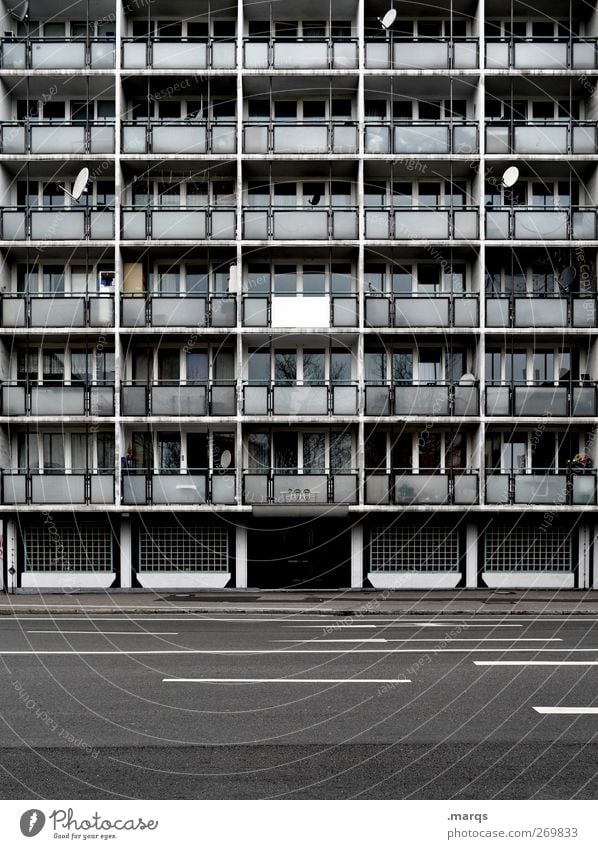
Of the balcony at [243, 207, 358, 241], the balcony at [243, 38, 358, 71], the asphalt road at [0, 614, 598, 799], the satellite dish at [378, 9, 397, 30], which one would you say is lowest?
the asphalt road at [0, 614, 598, 799]

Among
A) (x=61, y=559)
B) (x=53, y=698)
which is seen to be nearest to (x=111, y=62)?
(x=61, y=559)

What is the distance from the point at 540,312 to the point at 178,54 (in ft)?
46.1

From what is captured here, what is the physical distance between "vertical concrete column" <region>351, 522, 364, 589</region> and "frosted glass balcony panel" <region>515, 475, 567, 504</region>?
4975mm

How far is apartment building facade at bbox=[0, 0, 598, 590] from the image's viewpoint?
2659 cm

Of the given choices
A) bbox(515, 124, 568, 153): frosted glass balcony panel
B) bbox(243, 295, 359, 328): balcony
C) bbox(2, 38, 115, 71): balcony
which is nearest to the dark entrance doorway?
bbox(243, 295, 359, 328): balcony

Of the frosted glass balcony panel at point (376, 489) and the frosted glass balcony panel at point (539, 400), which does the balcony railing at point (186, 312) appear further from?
the frosted glass balcony panel at point (539, 400)

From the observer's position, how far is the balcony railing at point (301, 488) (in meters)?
26.3

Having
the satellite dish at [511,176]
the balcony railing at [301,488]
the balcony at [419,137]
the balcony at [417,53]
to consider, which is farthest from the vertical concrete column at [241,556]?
the balcony at [417,53]

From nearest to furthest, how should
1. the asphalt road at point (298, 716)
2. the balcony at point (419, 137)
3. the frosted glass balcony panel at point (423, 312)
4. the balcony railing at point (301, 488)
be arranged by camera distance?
the asphalt road at point (298, 716), the balcony railing at point (301, 488), the frosted glass balcony panel at point (423, 312), the balcony at point (419, 137)

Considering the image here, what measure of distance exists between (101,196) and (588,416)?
17.1 meters

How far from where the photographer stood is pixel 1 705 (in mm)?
10227

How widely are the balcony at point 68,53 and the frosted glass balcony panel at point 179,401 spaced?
416 inches

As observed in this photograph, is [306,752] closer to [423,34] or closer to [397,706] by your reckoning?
[397,706]

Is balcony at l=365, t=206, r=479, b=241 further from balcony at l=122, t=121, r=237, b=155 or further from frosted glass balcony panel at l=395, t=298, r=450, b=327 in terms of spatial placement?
balcony at l=122, t=121, r=237, b=155
